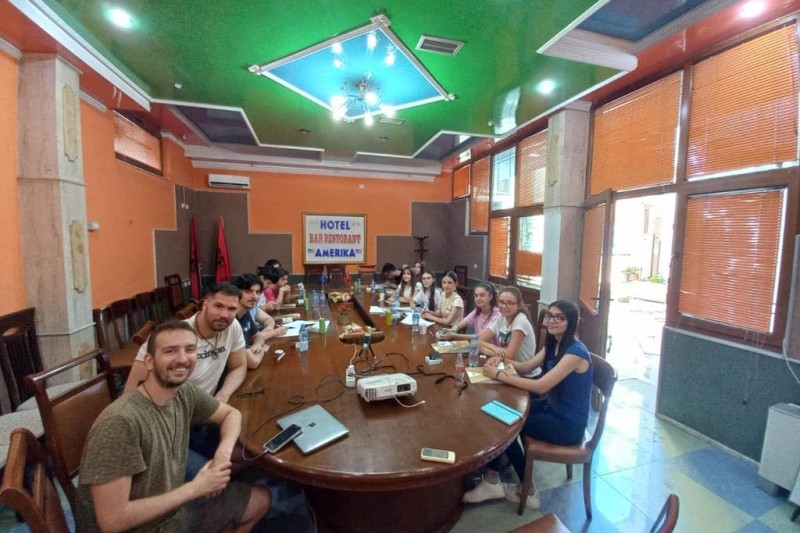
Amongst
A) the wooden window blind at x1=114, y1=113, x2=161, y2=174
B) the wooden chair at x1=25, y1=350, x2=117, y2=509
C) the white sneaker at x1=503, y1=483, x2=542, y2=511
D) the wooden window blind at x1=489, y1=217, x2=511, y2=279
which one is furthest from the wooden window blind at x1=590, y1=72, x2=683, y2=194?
the wooden window blind at x1=114, y1=113, x2=161, y2=174

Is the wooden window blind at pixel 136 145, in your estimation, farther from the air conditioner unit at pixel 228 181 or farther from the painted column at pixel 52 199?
the painted column at pixel 52 199

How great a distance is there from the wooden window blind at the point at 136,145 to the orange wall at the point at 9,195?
1.27 m

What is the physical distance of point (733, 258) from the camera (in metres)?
2.31

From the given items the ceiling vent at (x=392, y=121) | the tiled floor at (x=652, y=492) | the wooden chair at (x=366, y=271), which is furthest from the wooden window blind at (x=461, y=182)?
the tiled floor at (x=652, y=492)

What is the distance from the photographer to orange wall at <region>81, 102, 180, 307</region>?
120 inches

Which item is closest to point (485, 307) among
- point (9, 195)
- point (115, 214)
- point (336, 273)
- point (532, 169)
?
point (532, 169)

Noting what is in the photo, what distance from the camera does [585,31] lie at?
223cm

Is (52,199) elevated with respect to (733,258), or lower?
elevated

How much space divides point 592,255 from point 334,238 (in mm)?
4505

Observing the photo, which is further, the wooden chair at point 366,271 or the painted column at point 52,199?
the wooden chair at point 366,271

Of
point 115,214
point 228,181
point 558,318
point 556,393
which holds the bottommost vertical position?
point 556,393

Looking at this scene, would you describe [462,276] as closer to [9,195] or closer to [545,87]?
[545,87]

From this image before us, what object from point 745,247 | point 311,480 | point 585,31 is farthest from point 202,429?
point 745,247

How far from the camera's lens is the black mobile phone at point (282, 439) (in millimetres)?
1199
